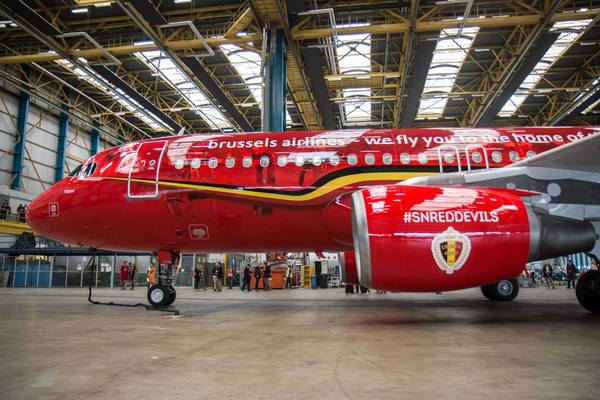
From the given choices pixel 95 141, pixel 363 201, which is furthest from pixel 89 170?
pixel 95 141

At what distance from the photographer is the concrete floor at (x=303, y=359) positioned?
9.98 feet

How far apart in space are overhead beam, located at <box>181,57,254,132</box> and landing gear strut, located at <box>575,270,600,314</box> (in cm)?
2060

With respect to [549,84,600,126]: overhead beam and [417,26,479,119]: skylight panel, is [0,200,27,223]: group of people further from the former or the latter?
[549,84,600,126]: overhead beam

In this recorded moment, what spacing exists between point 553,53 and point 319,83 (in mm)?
13437

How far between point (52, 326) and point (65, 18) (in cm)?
2038

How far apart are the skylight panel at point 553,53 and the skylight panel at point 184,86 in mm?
19517

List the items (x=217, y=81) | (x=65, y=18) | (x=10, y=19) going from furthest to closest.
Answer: (x=217, y=81) < (x=65, y=18) < (x=10, y=19)

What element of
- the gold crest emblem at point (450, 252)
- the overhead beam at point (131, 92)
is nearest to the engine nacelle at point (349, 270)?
the gold crest emblem at point (450, 252)

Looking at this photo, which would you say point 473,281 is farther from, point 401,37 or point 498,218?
point 401,37

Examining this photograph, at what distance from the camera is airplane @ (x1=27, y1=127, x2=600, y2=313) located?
633cm

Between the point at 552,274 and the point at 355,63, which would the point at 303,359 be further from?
the point at 552,274

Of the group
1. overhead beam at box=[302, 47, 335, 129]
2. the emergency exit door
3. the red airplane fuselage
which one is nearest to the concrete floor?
the red airplane fuselage

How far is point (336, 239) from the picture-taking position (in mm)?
9273

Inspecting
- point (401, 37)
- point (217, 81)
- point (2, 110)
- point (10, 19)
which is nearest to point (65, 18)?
point (10, 19)
